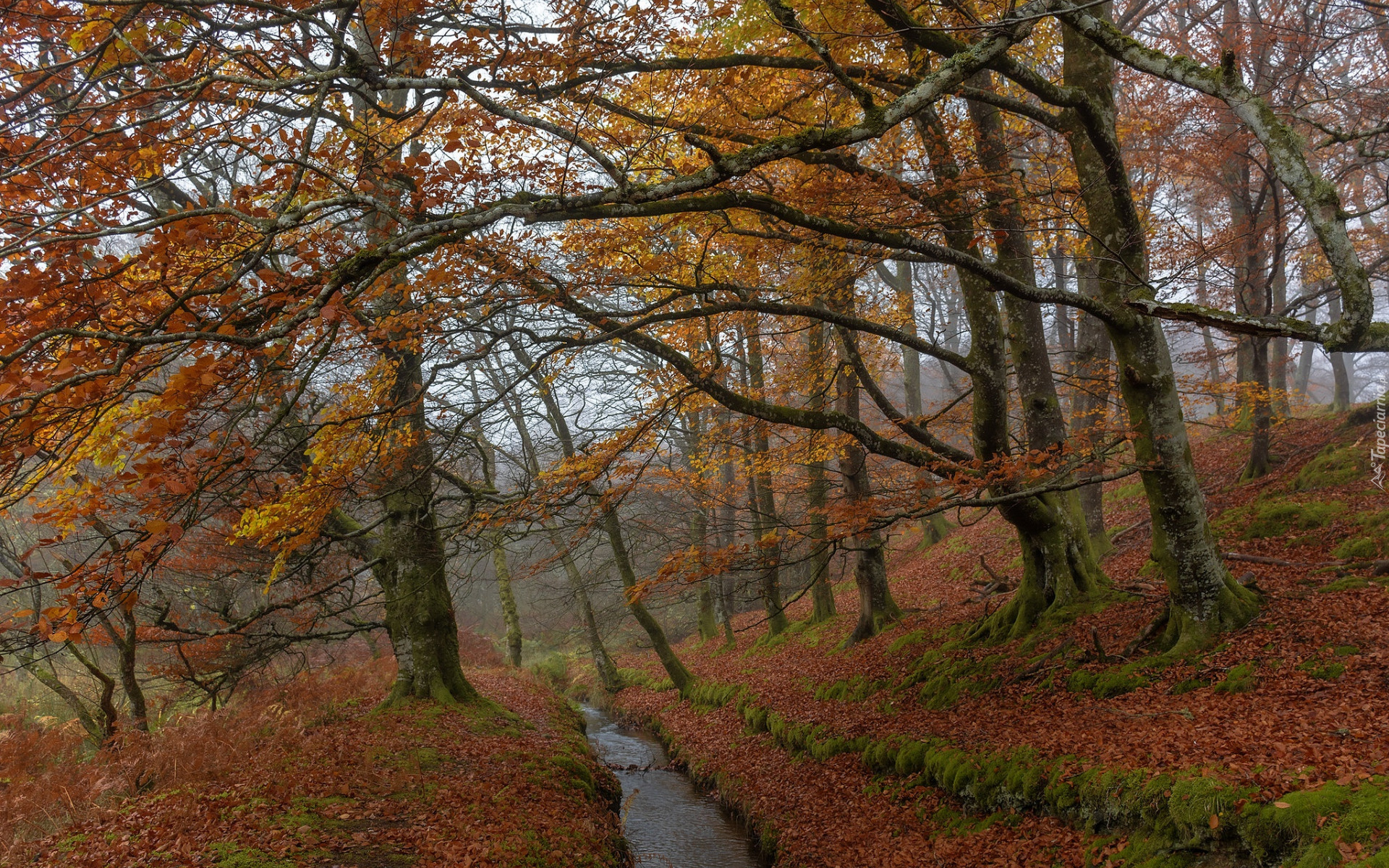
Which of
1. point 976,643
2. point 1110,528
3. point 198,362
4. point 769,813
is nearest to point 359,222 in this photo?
point 198,362

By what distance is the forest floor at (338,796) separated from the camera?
5043 mm

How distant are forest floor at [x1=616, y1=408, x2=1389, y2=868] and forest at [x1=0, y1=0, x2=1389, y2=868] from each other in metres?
0.05

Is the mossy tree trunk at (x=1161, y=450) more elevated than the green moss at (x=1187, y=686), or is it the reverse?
the mossy tree trunk at (x=1161, y=450)

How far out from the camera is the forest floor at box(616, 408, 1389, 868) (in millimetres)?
4586

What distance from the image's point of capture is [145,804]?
18.8ft

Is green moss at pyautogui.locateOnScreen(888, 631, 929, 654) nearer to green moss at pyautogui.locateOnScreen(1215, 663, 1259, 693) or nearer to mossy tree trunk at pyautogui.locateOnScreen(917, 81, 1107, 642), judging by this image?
mossy tree trunk at pyautogui.locateOnScreen(917, 81, 1107, 642)

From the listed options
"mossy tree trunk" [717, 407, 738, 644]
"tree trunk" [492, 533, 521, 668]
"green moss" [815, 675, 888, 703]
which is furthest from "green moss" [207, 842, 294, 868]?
"tree trunk" [492, 533, 521, 668]

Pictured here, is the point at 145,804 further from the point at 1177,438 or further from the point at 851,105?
the point at 851,105

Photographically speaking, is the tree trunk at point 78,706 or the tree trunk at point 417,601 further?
the tree trunk at point 417,601

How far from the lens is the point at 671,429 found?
372 inches

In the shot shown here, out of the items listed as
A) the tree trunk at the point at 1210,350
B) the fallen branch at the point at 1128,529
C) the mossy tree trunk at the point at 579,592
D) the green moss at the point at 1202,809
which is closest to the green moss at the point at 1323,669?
the green moss at the point at 1202,809

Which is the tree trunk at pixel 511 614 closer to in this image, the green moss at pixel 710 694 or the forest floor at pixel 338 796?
the green moss at pixel 710 694

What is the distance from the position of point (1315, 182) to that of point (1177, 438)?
100 inches

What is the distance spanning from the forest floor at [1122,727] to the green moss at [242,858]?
4.82 meters
